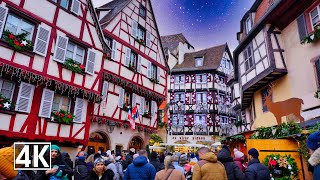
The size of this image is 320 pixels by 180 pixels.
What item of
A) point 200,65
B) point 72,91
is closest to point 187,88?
point 200,65

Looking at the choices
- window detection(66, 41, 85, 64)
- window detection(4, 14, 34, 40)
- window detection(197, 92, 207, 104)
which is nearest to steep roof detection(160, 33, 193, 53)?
window detection(197, 92, 207, 104)

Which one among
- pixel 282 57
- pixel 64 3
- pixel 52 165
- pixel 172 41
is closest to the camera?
pixel 52 165

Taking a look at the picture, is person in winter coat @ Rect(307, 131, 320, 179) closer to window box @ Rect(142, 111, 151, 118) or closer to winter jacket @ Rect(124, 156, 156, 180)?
winter jacket @ Rect(124, 156, 156, 180)

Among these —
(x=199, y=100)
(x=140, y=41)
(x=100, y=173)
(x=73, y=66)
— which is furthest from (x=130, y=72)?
(x=199, y=100)

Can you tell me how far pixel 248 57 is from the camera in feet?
51.9

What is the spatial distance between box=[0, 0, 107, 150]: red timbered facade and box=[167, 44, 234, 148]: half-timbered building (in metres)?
20.3

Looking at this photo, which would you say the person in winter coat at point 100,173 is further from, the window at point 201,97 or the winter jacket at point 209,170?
the window at point 201,97

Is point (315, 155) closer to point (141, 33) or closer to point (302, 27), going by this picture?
point (302, 27)

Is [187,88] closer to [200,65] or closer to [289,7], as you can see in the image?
[200,65]

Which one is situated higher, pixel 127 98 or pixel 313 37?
pixel 313 37

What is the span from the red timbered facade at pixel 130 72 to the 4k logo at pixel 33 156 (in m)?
13.1

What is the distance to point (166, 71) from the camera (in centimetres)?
2189

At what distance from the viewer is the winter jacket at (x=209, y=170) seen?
4143mm

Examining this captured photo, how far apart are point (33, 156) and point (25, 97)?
33.8ft
